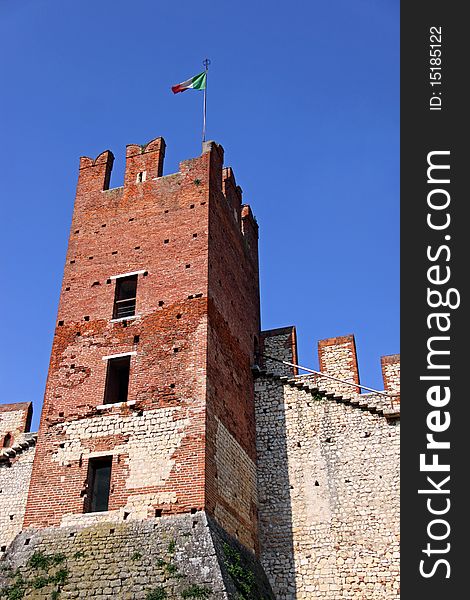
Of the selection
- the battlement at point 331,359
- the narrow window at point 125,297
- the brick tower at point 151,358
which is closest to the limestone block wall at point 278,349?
the battlement at point 331,359

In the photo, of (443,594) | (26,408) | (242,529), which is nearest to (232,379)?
(242,529)

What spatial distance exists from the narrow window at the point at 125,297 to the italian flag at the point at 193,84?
671 centimetres

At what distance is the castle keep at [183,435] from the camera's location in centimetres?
1272

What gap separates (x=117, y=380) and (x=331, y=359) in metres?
5.85

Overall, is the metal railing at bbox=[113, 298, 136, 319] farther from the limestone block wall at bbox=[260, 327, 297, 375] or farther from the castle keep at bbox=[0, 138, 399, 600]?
the limestone block wall at bbox=[260, 327, 297, 375]

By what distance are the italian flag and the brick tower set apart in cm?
212

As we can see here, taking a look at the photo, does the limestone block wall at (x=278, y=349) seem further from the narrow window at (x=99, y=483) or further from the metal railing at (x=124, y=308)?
the narrow window at (x=99, y=483)

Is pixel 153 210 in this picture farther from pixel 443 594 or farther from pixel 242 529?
pixel 443 594

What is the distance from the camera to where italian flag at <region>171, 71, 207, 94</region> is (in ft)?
66.6

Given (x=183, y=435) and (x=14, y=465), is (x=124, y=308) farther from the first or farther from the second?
(x=14, y=465)

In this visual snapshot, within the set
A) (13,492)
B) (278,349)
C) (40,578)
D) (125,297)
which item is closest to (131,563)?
(40,578)

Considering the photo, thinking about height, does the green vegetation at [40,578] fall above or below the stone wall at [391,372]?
below

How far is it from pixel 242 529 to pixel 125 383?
441cm

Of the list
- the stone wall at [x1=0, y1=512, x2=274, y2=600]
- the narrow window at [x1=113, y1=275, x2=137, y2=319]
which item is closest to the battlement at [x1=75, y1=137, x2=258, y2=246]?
the narrow window at [x1=113, y1=275, x2=137, y2=319]
